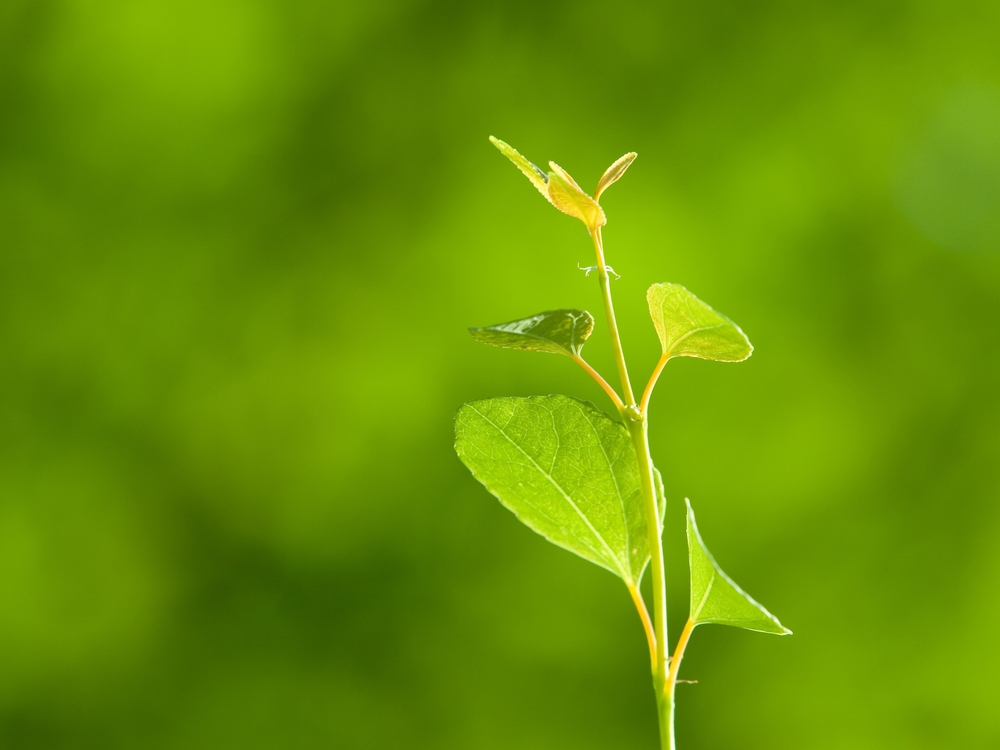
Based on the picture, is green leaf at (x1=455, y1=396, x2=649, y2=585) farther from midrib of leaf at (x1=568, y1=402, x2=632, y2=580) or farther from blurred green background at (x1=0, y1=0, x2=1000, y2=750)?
blurred green background at (x1=0, y1=0, x2=1000, y2=750)

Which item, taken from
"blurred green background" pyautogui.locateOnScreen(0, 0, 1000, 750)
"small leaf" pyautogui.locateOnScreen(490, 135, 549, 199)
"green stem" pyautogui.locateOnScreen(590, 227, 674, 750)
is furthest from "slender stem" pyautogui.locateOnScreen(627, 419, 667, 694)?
"blurred green background" pyautogui.locateOnScreen(0, 0, 1000, 750)

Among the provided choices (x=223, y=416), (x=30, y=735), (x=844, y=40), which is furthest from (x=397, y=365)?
(x=844, y=40)

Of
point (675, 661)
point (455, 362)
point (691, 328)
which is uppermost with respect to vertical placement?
point (691, 328)

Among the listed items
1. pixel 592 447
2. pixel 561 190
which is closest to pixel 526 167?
pixel 561 190

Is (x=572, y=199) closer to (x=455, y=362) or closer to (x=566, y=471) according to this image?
(x=566, y=471)

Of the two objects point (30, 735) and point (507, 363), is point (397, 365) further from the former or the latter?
point (30, 735)

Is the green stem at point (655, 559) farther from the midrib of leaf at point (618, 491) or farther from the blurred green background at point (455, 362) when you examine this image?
the blurred green background at point (455, 362)

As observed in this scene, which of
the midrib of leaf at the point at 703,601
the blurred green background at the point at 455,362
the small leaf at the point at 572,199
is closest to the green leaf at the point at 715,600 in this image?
the midrib of leaf at the point at 703,601

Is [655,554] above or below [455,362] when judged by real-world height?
above
